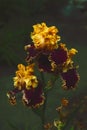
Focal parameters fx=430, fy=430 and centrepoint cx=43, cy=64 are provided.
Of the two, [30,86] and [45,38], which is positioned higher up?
[45,38]

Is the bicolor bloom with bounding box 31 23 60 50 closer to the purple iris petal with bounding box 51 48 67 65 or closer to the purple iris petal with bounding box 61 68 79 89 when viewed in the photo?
the purple iris petal with bounding box 51 48 67 65

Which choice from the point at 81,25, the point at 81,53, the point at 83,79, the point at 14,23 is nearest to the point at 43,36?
the point at 83,79

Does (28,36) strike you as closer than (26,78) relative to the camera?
No

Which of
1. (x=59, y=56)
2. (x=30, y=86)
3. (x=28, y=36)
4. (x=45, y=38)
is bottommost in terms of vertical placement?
(x=30, y=86)

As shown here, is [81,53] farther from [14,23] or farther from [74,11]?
[74,11]

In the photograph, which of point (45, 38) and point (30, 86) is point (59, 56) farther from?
point (30, 86)

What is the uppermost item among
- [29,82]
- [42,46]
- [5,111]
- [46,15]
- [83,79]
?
[46,15]

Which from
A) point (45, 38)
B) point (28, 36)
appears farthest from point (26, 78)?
point (28, 36)

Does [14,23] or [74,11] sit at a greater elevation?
[74,11]
